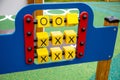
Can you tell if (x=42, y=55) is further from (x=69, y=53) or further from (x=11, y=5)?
(x=11, y=5)

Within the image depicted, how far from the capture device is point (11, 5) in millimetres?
1860

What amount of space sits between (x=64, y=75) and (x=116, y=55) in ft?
2.05

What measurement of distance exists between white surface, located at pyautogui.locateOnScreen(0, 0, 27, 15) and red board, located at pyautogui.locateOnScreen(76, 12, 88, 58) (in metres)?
1.02

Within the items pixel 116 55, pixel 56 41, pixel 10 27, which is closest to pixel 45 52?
pixel 56 41

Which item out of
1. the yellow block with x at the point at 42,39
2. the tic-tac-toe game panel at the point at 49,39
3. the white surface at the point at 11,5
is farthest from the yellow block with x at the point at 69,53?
the white surface at the point at 11,5

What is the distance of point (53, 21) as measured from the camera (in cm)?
85

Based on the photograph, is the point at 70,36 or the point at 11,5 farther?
the point at 11,5

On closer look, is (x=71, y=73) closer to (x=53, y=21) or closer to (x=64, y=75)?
(x=64, y=75)

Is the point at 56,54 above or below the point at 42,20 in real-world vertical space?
below

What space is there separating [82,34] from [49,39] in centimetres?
17

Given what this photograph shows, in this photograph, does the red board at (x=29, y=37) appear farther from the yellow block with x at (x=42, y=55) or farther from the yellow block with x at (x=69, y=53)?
the yellow block with x at (x=69, y=53)

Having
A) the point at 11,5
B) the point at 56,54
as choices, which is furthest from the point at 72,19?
the point at 11,5

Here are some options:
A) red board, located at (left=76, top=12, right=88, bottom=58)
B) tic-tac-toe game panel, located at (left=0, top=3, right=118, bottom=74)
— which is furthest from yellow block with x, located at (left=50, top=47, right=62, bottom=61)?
red board, located at (left=76, top=12, right=88, bottom=58)

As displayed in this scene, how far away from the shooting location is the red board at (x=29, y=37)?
0.82 m
